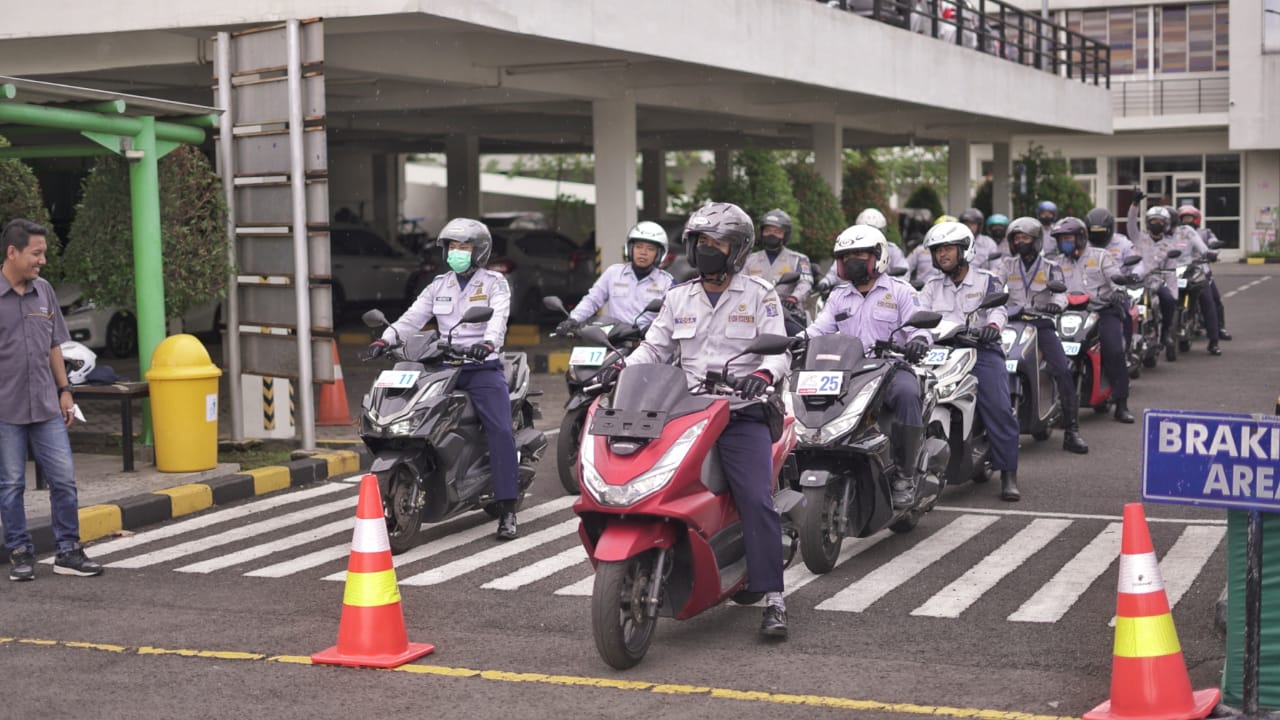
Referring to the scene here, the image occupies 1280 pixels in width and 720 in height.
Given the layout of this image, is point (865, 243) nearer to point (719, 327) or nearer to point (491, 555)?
point (719, 327)

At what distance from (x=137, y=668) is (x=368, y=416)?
262 centimetres

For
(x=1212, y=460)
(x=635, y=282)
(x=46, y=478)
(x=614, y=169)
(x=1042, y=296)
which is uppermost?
(x=614, y=169)

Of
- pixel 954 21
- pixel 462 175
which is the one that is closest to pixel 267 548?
pixel 954 21

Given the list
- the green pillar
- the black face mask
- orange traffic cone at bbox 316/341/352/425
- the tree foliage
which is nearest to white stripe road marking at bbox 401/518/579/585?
the black face mask

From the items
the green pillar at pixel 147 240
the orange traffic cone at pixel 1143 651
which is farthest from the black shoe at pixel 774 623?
the green pillar at pixel 147 240

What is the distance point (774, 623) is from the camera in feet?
22.4

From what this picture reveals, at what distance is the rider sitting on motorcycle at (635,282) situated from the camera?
11047mm

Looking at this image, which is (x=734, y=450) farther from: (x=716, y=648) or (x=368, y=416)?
(x=368, y=416)

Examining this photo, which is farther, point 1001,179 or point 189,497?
point 1001,179

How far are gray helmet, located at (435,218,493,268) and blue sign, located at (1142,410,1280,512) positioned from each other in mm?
4790

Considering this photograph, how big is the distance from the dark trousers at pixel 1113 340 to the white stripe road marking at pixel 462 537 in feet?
17.7

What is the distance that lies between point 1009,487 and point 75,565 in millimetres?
5704

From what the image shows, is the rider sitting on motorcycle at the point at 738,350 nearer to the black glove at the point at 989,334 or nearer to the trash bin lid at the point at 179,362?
the black glove at the point at 989,334

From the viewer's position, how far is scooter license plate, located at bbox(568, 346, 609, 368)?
1095cm
